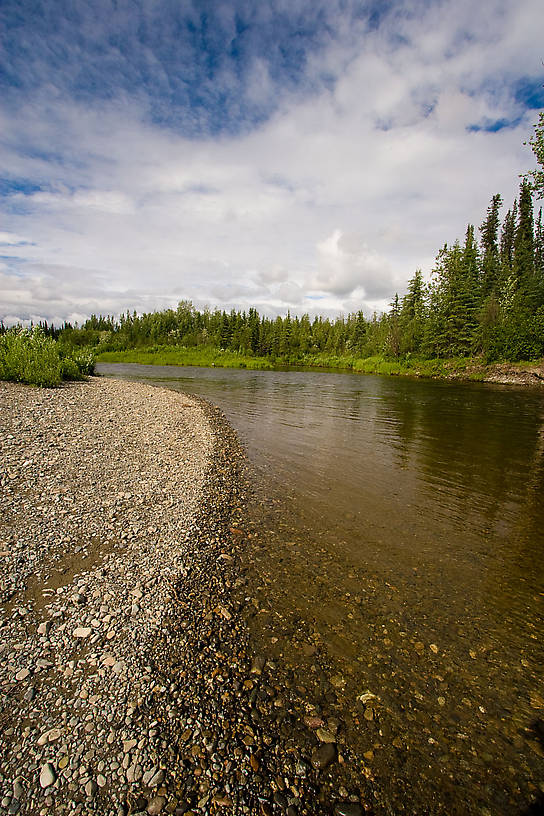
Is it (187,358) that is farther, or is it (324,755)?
(187,358)

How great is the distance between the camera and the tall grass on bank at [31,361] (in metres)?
24.0

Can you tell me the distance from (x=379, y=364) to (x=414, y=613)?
77.4 metres

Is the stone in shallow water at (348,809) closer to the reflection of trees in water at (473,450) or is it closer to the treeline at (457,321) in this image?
the reflection of trees in water at (473,450)

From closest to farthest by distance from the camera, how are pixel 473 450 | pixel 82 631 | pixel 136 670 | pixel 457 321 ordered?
1. pixel 136 670
2. pixel 82 631
3. pixel 473 450
4. pixel 457 321

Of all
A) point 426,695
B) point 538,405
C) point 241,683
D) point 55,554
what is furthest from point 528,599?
point 538,405

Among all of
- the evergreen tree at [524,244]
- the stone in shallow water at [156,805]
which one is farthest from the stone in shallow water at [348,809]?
the evergreen tree at [524,244]

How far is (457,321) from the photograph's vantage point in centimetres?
6819

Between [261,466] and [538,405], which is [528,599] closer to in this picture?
[261,466]

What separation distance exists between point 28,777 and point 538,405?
129ft

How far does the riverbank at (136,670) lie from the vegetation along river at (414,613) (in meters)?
0.50

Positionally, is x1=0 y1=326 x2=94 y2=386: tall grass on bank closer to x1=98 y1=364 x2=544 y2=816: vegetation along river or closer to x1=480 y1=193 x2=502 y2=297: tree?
x1=98 y1=364 x2=544 y2=816: vegetation along river

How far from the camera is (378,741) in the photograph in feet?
13.6

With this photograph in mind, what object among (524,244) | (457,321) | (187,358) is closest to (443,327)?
(457,321)

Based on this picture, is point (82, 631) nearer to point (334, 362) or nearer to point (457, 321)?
point (457, 321)
